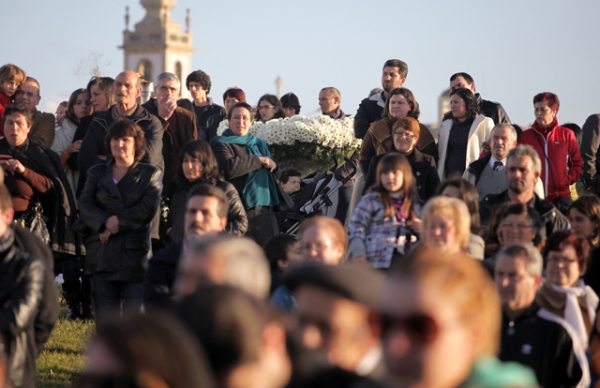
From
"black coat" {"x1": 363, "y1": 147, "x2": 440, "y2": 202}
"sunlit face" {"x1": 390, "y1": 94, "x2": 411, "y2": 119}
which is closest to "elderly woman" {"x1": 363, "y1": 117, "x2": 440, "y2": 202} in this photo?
"black coat" {"x1": 363, "y1": 147, "x2": 440, "y2": 202}

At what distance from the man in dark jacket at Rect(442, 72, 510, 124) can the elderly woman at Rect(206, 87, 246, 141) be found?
2.76 meters

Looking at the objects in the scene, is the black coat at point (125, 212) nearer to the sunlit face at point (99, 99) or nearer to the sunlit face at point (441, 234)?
the sunlit face at point (99, 99)

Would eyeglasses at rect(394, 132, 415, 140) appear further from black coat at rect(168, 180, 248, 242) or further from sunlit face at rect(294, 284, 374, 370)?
sunlit face at rect(294, 284, 374, 370)

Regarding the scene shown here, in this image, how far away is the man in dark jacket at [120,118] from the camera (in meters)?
10.1

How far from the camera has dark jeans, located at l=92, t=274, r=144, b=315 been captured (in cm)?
886

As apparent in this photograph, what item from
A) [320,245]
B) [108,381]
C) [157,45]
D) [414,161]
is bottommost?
[108,381]

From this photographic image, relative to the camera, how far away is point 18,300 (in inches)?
231

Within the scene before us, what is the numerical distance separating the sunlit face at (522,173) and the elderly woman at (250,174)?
8.94 ft

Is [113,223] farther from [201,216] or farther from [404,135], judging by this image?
[404,135]

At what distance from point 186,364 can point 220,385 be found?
0.44 m

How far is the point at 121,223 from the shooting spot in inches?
346

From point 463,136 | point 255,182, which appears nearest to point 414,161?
point 463,136

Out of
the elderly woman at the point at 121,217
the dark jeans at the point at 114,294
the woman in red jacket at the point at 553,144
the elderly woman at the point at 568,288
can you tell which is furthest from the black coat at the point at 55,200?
the elderly woman at the point at 568,288

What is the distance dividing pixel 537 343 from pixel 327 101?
769 cm
